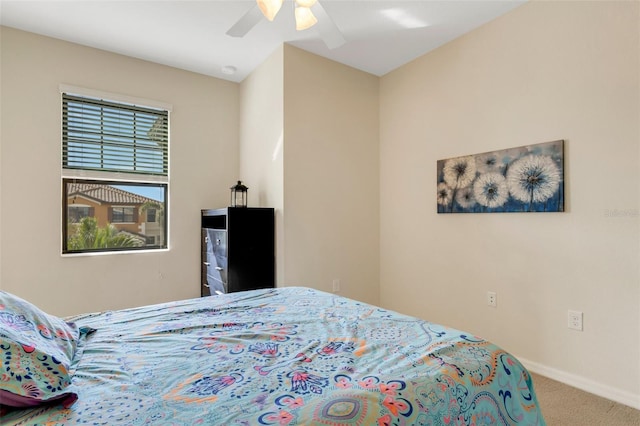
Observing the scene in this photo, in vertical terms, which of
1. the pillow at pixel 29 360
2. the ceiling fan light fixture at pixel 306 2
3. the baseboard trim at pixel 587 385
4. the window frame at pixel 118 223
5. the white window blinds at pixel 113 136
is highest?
the ceiling fan light fixture at pixel 306 2

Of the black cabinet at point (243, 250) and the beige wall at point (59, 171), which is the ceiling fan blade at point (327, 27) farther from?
the beige wall at point (59, 171)

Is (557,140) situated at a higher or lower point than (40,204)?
higher

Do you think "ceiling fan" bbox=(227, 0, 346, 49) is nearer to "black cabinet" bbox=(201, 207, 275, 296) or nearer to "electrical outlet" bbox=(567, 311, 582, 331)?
"black cabinet" bbox=(201, 207, 275, 296)

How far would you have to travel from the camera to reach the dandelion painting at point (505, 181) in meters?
2.30

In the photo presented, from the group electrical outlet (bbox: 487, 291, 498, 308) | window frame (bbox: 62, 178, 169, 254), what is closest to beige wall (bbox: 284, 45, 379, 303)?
electrical outlet (bbox: 487, 291, 498, 308)

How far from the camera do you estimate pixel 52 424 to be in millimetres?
750

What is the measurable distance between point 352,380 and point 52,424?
716 millimetres

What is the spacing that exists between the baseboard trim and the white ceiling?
263 centimetres

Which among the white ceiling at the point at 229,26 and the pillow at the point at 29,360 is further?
the white ceiling at the point at 229,26

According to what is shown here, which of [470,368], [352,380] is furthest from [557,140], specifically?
[352,380]

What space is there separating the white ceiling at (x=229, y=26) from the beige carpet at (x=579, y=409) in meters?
2.69

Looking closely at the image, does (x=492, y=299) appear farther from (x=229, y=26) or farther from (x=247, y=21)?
(x=229, y=26)

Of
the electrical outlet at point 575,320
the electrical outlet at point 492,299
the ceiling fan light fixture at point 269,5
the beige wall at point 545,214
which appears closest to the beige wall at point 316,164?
the beige wall at point 545,214

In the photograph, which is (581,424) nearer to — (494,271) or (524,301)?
(524,301)
